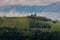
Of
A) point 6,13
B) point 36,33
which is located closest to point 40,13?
point 36,33

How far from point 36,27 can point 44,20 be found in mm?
161

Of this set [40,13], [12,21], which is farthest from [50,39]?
[12,21]

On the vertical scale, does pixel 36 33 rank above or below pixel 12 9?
below

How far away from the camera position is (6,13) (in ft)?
A: 9.57

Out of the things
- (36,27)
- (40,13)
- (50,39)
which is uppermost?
(40,13)

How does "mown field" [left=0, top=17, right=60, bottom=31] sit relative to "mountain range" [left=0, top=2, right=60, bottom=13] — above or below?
below

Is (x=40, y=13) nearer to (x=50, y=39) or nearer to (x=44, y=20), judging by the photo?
(x=44, y=20)

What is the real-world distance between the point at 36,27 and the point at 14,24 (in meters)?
0.33

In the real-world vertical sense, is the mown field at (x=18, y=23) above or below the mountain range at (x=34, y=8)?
below

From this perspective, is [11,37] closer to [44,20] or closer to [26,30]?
[26,30]

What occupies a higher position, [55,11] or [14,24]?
[55,11]

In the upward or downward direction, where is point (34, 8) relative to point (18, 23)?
upward

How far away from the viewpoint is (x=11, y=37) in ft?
9.45

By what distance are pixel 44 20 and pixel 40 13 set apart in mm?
121
